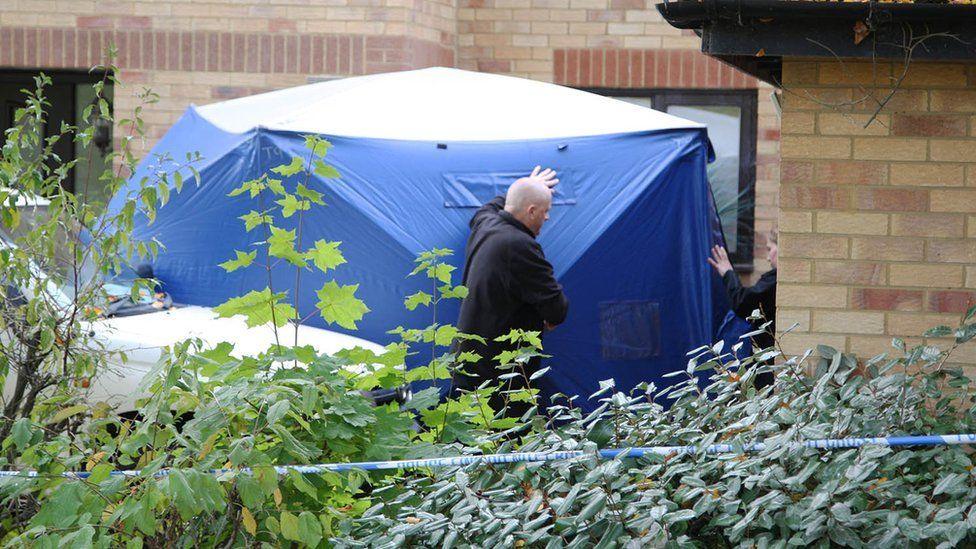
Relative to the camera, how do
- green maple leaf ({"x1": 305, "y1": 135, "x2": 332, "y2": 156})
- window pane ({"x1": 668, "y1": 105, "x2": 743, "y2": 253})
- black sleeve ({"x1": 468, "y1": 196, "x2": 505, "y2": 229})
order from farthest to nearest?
1. window pane ({"x1": 668, "y1": 105, "x2": 743, "y2": 253})
2. black sleeve ({"x1": 468, "y1": 196, "x2": 505, "y2": 229})
3. green maple leaf ({"x1": 305, "y1": 135, "x2": 332, "y2": 156})

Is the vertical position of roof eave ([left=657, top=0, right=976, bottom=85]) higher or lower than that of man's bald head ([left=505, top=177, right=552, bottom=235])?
higher

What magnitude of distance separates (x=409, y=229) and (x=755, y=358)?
4.10m

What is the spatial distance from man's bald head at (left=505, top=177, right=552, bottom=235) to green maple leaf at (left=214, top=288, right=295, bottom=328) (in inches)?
134

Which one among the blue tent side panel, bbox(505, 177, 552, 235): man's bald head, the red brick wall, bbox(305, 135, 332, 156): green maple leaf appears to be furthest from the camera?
the red brick wall

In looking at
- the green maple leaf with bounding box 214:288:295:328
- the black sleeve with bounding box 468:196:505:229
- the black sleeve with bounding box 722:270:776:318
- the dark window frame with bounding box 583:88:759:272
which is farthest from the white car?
the dark window frame with bounding box 583:88:759:272

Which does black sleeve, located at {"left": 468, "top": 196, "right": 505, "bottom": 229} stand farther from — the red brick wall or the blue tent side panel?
the red brick wall

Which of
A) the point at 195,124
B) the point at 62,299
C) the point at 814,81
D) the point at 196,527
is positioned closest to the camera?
the point at 196,527

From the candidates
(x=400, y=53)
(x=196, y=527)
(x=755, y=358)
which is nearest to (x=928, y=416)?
(x=755, y=358)

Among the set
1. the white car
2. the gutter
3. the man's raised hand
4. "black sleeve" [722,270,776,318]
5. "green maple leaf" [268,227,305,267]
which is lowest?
the white car

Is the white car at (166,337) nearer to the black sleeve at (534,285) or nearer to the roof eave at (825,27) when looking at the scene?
the black sleeve at (534,285)

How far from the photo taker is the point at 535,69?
1036 cm

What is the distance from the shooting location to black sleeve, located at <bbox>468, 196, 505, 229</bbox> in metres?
7.11

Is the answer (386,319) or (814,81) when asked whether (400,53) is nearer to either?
(386,319)

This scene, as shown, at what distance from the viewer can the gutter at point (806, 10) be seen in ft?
11.9
